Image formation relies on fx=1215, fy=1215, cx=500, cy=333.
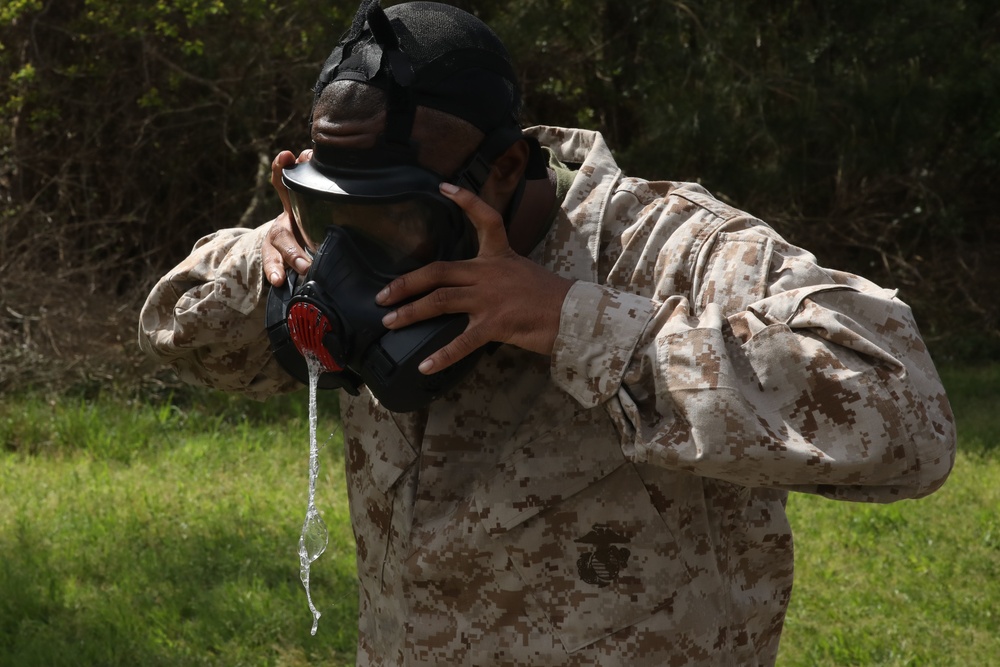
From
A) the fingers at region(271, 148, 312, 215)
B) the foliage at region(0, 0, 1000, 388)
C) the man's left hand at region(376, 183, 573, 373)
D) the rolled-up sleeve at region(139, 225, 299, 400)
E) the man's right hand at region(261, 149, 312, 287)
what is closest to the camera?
the man's left hand at region(376, 183, 573, 373)

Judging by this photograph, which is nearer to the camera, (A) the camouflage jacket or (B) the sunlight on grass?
(A) the camouflage jacket

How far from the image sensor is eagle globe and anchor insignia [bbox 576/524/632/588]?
2.09m

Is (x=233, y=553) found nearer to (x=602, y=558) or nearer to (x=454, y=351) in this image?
(x=602, y=558)

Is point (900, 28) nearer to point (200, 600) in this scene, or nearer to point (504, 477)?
point (200, 600)

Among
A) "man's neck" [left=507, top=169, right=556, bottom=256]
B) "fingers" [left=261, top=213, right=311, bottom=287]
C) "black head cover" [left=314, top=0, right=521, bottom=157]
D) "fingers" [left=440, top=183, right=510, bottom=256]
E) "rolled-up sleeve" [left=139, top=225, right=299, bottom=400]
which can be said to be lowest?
"rolled-up sleeve" [left=139, top=225, right=299, bottom=400]

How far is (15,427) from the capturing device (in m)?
6.38

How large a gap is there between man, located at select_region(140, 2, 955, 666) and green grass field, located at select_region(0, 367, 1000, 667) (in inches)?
85.1

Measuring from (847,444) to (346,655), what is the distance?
9.40ft

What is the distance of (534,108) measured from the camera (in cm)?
908

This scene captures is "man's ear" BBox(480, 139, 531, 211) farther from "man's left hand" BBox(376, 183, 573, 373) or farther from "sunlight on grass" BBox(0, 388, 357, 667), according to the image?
"sunlight on grass" BBox(0, 388, 357, 667)

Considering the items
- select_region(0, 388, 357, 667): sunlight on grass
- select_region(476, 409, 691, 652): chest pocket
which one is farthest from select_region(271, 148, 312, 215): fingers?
select_region(0, 388, 357, 667): sunlight on grass

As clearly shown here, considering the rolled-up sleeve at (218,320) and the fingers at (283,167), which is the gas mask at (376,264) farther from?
the rolled-up sleeve at (218,320)

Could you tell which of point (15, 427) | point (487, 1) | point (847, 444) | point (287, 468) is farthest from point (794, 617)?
point (487, 1)

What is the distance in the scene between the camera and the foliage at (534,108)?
7863mm
